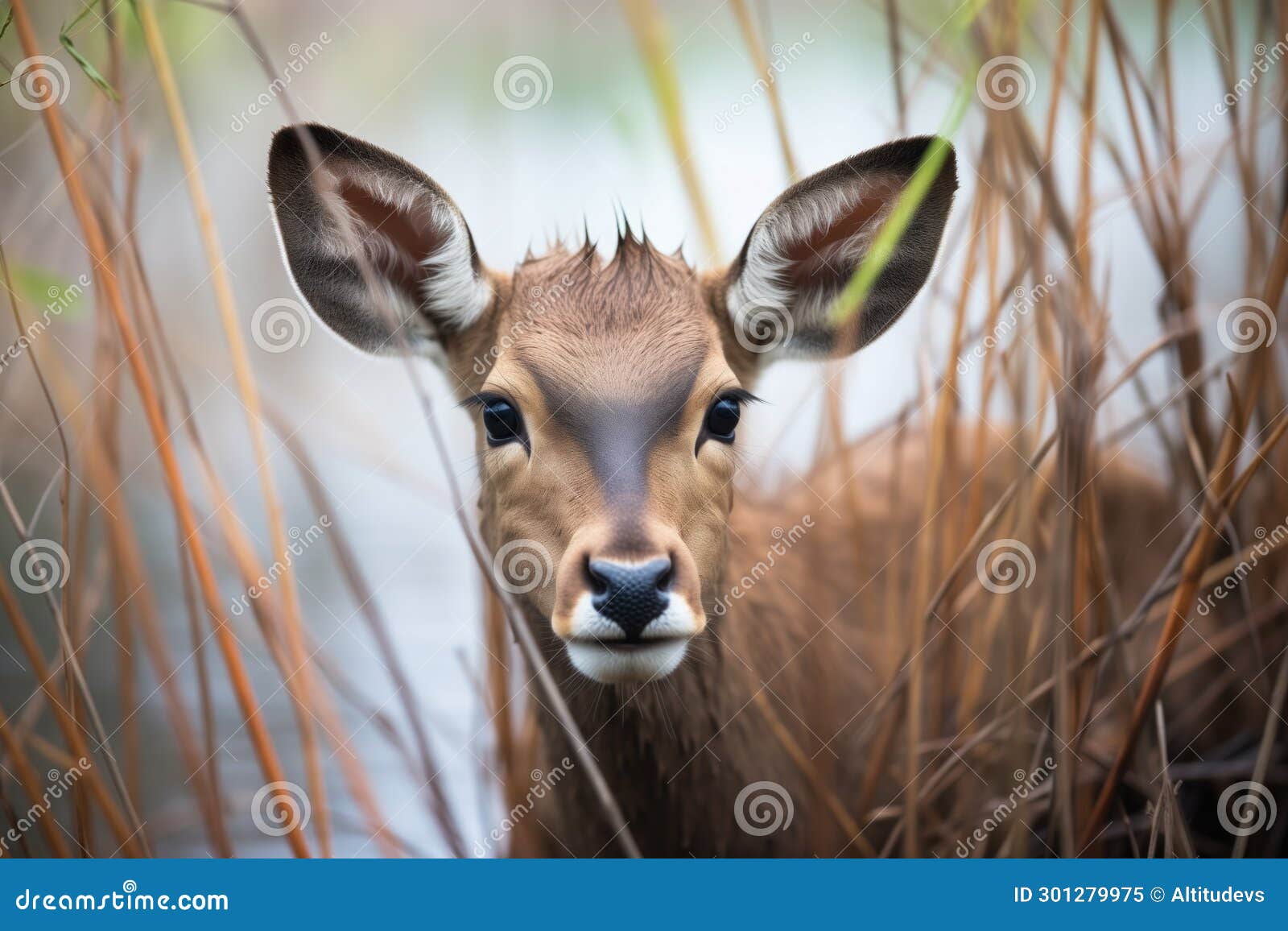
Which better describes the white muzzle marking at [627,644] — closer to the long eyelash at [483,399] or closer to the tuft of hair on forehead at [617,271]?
the long eyelash at [483,399]

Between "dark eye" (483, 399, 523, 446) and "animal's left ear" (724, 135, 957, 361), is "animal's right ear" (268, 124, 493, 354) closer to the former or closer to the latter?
"dark eye" (483, 399, 523, 446)

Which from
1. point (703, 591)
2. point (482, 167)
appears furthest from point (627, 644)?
point (482, 167)

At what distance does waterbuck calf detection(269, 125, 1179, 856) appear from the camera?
1797 mm

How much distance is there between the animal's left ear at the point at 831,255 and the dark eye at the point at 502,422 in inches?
19.8

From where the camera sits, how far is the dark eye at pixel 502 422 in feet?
6.35

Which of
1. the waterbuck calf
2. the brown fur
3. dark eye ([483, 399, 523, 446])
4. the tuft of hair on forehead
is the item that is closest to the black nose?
the waterbuck calf

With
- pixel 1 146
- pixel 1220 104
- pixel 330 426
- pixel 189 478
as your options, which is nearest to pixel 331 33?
pixel 1 146

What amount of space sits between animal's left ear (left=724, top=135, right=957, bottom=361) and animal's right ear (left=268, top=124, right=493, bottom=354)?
55 centimetres

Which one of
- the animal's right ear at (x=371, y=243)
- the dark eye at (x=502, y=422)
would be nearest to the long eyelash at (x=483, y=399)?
the dark eye at (x=502, y=422)

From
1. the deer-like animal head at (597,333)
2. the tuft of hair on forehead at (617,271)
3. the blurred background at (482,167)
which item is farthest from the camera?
the blurred background at (482,167)

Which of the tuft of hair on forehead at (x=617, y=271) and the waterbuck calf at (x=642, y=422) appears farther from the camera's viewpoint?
the tuft of hair on forehead at (x=617, y=271)

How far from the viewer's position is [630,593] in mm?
1594

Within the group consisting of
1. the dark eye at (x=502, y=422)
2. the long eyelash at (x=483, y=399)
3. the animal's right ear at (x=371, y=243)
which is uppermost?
the animal's right ear at (x=371, y=243)

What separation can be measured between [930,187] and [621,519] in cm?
93
